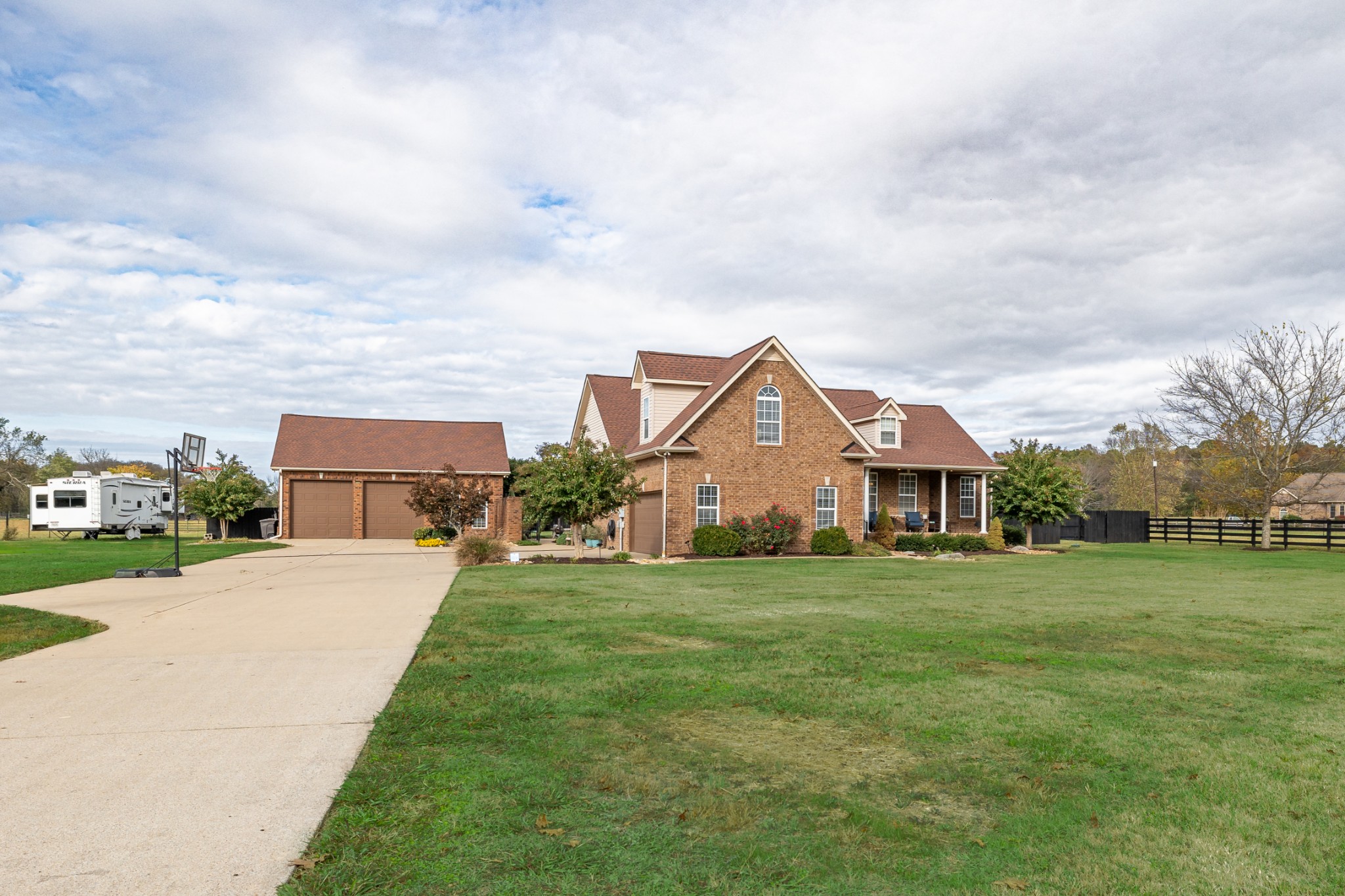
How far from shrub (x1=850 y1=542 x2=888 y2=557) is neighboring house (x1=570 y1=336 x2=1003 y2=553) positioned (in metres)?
0.85

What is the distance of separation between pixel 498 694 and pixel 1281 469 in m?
38.7

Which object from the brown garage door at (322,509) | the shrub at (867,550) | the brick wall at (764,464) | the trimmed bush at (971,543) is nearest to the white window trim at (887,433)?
the brick wall at (764,464)

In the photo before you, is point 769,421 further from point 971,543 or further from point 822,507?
point 971,543

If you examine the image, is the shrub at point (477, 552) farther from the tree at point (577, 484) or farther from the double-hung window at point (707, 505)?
Result: the double-hung window at point (707, 505)

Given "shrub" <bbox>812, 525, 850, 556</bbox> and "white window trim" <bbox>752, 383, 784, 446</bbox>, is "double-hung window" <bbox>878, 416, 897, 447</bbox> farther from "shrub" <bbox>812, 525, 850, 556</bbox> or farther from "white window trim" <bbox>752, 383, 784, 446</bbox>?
"shrub" <bbox>812, 525, 850, 556</bbox>

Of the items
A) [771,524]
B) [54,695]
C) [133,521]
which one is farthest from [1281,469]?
[133,521]

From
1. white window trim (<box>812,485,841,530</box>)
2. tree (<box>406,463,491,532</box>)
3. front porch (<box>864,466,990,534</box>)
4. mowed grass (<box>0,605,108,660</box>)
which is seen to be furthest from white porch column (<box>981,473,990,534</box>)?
mowed grass (<box>0,605,108,660</box>)

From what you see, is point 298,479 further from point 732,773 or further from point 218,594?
point 732,773

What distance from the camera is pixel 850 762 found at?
5.33 m

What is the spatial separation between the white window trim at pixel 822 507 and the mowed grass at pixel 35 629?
21.0m

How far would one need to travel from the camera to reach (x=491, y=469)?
134ft

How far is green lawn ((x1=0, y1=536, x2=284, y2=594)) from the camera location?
17.7m

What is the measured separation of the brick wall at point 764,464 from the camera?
26.6 meters

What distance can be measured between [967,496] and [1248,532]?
1473 centimetres
